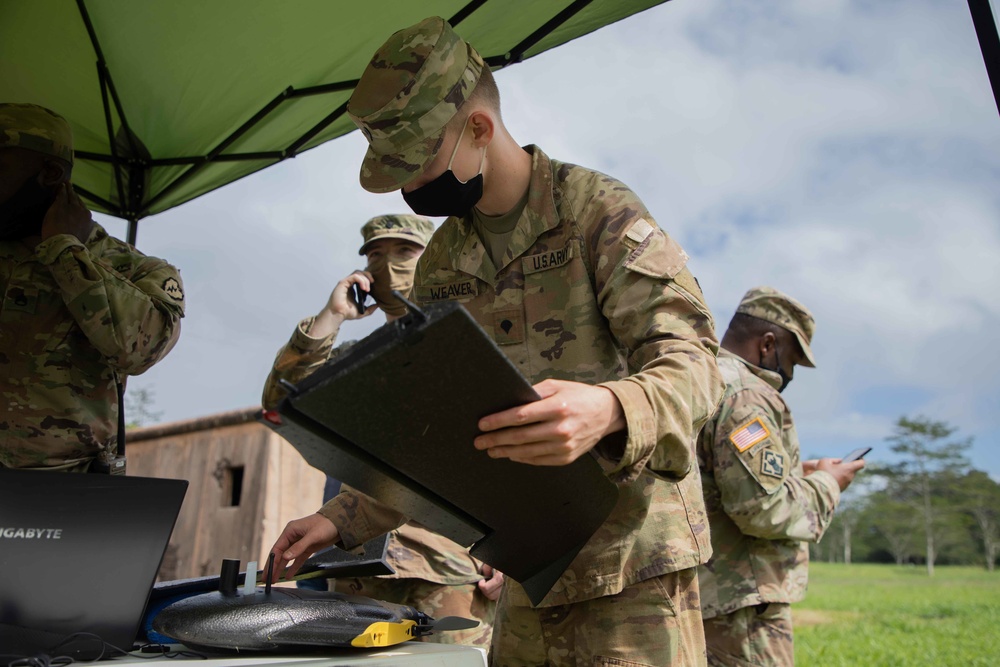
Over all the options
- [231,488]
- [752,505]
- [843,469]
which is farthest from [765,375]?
[231,488]

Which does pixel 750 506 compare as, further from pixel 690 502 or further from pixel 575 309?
pixel 575 309

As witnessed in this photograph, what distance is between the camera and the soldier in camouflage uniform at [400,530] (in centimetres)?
291

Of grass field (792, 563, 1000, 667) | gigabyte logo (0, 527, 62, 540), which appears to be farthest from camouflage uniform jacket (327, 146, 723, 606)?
grass field (792, 563, 1000, 667)

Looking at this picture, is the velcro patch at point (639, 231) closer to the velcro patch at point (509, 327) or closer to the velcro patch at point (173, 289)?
the velcro patch at point (509, 327)

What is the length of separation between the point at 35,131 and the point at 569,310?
6.11 ft

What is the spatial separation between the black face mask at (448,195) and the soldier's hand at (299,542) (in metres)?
0.73

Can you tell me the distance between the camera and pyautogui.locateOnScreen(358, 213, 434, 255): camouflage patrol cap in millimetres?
3623

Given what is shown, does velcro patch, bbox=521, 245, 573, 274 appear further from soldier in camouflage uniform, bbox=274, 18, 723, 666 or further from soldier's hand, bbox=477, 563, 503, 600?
soldier's hand, bbox=477, 563, 503, 600

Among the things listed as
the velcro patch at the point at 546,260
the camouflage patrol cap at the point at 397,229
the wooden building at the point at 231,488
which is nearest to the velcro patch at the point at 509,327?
the velcro patch at the point at 546,260

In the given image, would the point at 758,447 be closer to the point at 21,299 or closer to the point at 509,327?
the point at 509,327

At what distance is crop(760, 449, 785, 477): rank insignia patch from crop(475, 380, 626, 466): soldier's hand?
2132mm

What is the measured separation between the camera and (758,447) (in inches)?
122

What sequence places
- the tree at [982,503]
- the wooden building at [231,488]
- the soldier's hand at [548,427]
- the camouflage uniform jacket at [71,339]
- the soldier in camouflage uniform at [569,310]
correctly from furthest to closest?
the tree at [982,503] < the wooden building at [231,488] < the camouflage uniform jacket at [71,339] < the soldier in camouflage uniform at [569,310] < the soldier's hand at [548,427]

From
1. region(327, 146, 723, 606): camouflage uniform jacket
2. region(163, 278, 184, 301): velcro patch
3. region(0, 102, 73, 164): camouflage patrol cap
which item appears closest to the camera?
region(327, 146, 723, 606): camouflage uniform jacket
